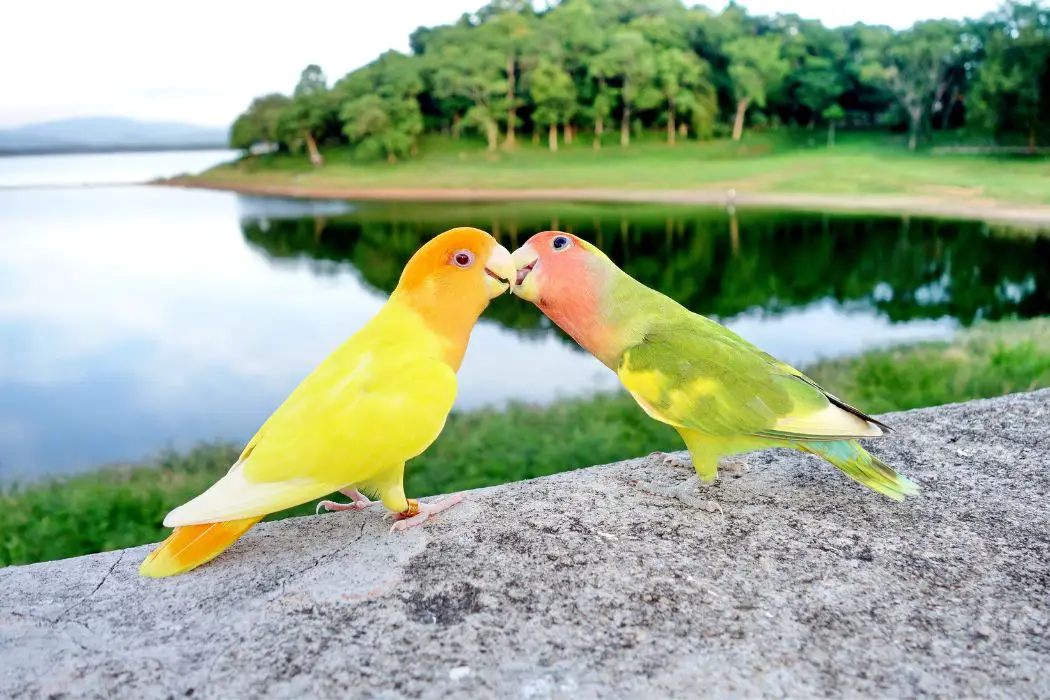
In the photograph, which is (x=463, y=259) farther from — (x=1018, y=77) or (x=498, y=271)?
(x=1018, y=77)

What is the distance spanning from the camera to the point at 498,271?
2.00m

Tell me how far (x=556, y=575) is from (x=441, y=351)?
641 mm

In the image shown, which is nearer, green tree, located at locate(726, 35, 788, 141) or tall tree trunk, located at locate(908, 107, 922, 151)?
tall tree trunk, located at locate(908, 107, 922, 151)

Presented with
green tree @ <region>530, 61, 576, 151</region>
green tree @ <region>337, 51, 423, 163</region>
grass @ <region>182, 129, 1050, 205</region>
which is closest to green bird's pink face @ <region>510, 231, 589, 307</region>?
grass @ <region>182, 129, 1050, 205</region>

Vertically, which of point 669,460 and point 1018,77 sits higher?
point 1018,77

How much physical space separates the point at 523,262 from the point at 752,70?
95.2 feet

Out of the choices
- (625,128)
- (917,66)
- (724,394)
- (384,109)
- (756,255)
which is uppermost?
(917,66)

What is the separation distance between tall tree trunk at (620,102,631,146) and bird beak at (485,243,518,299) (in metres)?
23.9

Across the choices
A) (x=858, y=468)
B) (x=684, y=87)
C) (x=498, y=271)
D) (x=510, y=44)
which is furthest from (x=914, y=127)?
(x=498, y=271)

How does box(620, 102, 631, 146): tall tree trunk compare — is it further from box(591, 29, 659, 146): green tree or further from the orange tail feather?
the orange tail feather

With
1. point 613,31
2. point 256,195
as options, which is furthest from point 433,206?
point 613,31

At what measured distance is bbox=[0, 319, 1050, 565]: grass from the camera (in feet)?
15.2

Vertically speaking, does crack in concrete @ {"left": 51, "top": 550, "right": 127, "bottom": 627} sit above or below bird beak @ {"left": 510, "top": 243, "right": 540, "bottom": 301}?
below

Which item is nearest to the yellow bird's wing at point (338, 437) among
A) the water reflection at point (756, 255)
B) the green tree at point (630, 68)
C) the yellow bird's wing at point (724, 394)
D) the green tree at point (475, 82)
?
the yellow bird's wing at point (724, 394)
